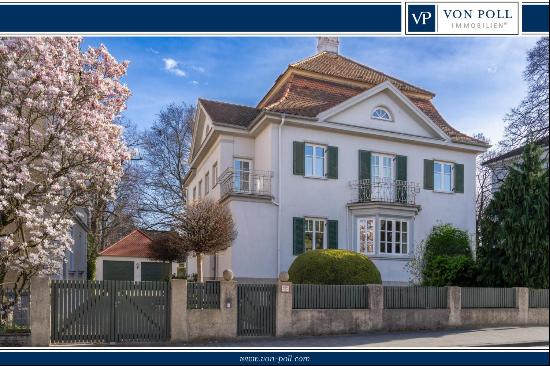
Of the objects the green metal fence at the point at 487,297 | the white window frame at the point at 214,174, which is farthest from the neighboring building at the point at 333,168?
the green metal fence at the point at 487,297

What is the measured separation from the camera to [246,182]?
19328mm

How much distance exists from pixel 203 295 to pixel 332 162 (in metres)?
9.37

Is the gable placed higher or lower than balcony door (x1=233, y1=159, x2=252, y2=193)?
higher

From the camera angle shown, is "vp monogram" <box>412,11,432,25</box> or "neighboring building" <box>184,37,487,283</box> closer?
"vp monogram" <box>412,11,432,25</box>

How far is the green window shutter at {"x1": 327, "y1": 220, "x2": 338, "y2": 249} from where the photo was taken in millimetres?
19266

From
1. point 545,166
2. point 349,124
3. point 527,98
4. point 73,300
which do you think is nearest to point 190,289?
point 73,300

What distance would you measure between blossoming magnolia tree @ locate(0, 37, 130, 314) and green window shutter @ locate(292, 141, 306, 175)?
22.9 ft

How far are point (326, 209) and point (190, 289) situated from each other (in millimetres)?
8829

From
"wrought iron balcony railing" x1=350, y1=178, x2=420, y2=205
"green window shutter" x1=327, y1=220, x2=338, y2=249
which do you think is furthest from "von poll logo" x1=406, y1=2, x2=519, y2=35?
"wrought iron balcony railing" x1=350, y1=178, x2=420, y2=205

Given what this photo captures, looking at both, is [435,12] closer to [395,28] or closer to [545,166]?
[395,28]

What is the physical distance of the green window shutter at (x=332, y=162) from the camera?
19453 millimetres

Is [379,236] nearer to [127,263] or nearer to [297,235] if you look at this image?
[297,235]

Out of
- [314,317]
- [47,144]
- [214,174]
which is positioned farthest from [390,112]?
[47,144]

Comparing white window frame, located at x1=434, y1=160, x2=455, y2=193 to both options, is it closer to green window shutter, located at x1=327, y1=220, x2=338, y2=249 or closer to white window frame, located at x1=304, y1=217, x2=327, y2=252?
green window shutter, located at x1=327, y1=220, x2=338, y2=249
